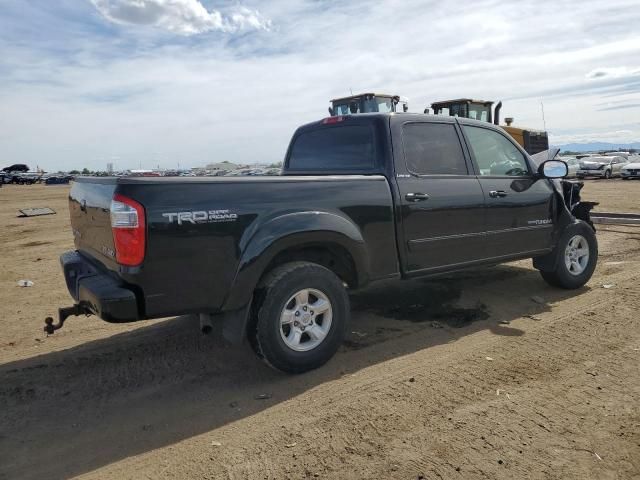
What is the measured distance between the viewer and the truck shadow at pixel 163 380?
3119 mm

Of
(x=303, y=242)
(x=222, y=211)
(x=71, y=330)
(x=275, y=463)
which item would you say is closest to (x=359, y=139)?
(x=303, y=242)

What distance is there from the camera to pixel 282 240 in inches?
147

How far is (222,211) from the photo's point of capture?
347cm

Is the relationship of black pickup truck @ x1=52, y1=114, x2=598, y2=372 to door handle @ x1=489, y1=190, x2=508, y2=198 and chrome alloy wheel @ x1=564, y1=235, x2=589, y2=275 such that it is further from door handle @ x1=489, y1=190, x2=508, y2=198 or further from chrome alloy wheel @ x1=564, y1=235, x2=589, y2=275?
chrome alloy wheel @ x1=564, y1=235, x2=589, y2=275

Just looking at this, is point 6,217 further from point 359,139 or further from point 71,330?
point 359,139

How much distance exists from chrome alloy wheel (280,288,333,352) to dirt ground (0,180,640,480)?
27 centimetres

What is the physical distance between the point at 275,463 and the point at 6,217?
59.9ft

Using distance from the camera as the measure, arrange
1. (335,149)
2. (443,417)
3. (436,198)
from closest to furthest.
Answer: (443,417)
(436,198)
(335,149)

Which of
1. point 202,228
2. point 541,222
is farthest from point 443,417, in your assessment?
point 541,222

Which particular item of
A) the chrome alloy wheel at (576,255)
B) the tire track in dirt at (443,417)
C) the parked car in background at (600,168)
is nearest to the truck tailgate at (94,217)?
the tire track in dirt at (443,417)

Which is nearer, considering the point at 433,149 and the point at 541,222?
the point at 433,149

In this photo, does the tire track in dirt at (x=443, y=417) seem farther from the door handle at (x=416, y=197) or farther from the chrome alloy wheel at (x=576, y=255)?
the chrome alloy wheel at (x=576, y=255)

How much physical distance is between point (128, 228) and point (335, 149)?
2.47 metres

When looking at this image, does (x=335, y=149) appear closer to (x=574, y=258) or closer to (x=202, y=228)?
(x=202, y=228)
